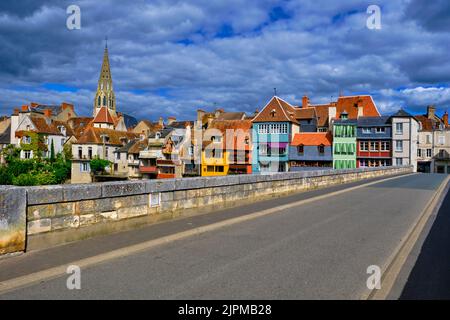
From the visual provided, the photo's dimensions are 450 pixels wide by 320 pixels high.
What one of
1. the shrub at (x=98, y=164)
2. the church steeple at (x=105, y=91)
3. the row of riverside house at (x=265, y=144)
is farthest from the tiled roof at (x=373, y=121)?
the church steeple at (x=105, y=91)

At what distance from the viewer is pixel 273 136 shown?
6334cm

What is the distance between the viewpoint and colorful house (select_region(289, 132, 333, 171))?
201 ft

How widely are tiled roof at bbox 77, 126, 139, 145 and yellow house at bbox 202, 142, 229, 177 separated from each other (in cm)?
2020

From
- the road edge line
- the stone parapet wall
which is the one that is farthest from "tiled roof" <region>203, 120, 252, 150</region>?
the road edge line

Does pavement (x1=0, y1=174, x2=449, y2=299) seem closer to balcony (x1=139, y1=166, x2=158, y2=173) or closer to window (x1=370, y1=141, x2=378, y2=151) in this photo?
balcony (x1=139, y1=166, x2=158, y2=173)

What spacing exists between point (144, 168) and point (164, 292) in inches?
2370

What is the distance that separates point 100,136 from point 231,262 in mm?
66401

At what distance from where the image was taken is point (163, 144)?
63844 millimetres

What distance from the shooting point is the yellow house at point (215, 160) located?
58.2 meters

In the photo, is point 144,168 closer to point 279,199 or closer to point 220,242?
point 279,199

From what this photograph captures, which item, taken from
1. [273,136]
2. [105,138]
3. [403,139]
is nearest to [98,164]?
[105,138]

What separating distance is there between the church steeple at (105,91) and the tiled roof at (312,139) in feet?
279
